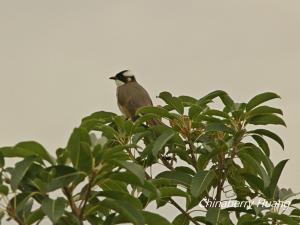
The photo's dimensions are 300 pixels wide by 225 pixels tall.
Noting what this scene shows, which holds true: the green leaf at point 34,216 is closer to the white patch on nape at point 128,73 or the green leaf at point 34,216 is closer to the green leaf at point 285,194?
the green leaf at point 285,194

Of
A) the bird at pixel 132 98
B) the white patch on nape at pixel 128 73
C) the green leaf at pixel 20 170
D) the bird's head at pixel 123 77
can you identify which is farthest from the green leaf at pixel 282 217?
the white patch on nape at pixel 128 73

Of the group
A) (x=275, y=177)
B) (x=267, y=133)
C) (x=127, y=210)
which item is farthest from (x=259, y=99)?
(x=127, y=210)

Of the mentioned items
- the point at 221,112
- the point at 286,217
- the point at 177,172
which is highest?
the point at 221,112

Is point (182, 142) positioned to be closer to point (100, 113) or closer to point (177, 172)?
point (177, 172)

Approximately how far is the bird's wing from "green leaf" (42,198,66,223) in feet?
18.7

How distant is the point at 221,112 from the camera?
17.8 feet

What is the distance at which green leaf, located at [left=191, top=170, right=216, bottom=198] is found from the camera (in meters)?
4.98

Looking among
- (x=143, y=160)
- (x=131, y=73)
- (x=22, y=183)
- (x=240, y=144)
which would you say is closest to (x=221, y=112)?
(x=240, y=144)

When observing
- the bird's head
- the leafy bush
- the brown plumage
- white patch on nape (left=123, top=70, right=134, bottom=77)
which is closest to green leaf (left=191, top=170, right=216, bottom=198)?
the leafy bush

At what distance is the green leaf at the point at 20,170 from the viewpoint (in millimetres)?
3730

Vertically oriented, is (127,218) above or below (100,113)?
below

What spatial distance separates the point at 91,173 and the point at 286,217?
1.74 meters

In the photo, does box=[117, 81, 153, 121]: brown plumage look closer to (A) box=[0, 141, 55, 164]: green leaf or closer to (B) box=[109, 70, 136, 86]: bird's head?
(B) box=[109, 70, 136, 86]: bird's head

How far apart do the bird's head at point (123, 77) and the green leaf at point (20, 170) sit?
8.12 meters
